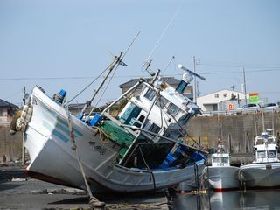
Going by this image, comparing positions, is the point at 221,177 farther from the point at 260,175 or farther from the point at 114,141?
the point at 114,141

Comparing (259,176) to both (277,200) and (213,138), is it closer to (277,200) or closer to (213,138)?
(277,200)

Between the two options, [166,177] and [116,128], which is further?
[166,177]

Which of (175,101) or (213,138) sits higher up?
(213,138)

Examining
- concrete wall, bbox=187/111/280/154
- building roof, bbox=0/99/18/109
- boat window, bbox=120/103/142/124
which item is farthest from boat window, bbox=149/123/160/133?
building roof, bbox=0/99/18/109

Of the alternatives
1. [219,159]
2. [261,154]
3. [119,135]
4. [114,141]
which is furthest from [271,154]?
[114,141]

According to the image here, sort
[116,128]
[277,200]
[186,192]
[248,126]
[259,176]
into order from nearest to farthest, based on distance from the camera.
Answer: [116,128] → [277,200] → [186,192] → [259,176] → [248,126]

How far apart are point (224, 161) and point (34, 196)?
1138 centimetres

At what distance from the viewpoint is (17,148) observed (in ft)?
166

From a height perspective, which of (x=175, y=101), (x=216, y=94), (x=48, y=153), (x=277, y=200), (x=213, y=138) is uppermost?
(x=216, y=94)

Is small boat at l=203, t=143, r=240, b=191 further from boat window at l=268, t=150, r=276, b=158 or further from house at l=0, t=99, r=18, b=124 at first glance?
house at l=0, t=99, r=18, b=124

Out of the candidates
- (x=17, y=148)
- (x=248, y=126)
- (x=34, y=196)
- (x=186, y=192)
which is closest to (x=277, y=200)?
(x=186, y=192)

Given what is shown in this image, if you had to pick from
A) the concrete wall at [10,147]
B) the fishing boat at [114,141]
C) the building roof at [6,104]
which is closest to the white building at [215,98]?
the building roof at [6,104]

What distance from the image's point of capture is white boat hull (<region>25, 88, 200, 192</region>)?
57.9 feet

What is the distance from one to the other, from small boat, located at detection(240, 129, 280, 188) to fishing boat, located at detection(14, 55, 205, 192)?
487cm
